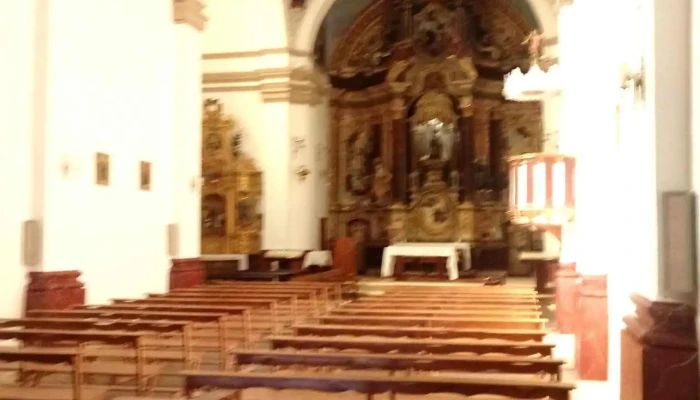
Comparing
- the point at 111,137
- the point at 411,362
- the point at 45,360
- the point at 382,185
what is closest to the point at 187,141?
the point at 111,137

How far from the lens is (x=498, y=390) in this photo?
3.47 metres

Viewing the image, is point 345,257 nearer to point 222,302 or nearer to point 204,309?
point 222,302

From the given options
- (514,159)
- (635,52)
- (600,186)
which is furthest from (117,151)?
(635,52)

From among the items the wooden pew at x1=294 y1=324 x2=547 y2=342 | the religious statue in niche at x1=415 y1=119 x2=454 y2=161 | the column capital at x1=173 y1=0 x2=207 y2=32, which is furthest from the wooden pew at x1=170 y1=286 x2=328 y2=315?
the religious statue in niche at x1=415 y1=119 x2=454 y2=161

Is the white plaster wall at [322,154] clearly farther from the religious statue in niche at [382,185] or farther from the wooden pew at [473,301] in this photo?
the wooden pew at [473,301]

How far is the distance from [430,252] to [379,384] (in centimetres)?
1083

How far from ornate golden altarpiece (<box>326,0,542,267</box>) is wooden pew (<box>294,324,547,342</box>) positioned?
10.5 meters

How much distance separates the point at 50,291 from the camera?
729 centimetres

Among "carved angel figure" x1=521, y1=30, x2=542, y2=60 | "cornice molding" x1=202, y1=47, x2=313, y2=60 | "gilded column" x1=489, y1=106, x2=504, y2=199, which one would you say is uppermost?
"cornice molding" x1=202, y1=47, x2=313, y2=60

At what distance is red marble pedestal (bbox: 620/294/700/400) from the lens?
3691 mm

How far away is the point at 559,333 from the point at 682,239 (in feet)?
18.3

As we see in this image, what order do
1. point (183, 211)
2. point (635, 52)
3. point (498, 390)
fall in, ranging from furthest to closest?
1. point (183, 211)
2. point (635, 52)
3. point (498, 390)

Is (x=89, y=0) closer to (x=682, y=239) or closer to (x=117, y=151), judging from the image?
(x=117, y=151)

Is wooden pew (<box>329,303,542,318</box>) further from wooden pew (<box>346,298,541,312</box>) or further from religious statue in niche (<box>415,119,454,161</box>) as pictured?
religious statue in niche (<box>415,119,454,161</box>)
